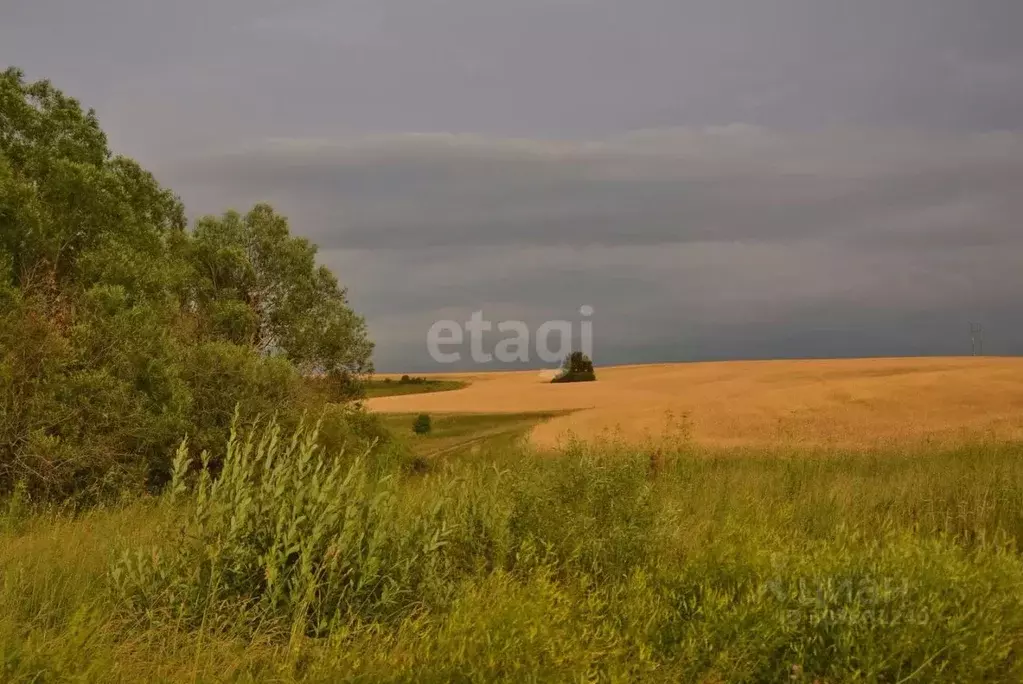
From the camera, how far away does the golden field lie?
20828 mm

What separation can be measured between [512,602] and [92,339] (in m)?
10.3

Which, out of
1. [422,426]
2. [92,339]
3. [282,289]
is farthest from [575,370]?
[92,339]

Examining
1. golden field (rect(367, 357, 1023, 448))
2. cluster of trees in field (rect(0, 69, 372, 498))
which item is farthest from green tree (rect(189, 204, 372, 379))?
golden field (rect(367, 357, 1023, 448))

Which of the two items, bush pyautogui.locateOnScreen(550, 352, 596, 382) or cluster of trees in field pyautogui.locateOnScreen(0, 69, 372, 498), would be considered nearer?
cluster of trees in field pyautogui.locateOnScreen(0, 69, 372, 498)

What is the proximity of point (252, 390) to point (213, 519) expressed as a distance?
10.6m

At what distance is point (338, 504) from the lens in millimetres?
5758

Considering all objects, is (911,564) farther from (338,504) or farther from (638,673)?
(338,504)

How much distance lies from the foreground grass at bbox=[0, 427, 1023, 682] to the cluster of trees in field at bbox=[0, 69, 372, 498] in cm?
475

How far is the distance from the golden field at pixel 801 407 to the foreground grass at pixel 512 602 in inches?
153

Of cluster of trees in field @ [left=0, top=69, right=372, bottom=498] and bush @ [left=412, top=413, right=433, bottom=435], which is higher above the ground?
cluster of trees in field @ [left=0, top=69, right=372, bottom=498]

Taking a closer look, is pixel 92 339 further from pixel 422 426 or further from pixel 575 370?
pixel 575 370

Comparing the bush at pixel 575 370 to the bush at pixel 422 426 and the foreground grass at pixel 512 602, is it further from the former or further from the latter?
the foreground grass at pixel 512 602

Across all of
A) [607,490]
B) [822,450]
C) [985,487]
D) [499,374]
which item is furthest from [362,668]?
[499,374]

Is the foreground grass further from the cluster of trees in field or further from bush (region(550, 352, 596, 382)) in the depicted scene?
bush (region(550, 352, 596, 382))
